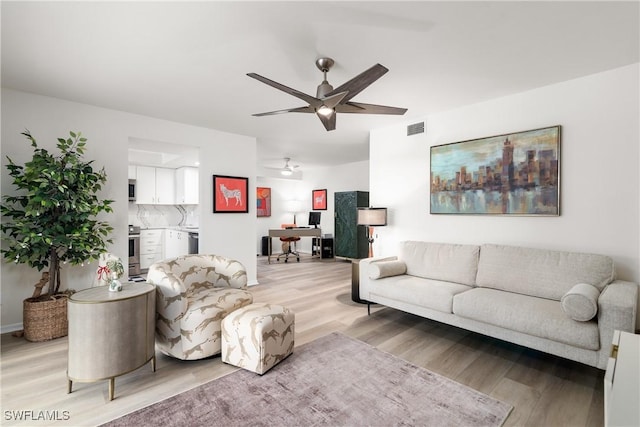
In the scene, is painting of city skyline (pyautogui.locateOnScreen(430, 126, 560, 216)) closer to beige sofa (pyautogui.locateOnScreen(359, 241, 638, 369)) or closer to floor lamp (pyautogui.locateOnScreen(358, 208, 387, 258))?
beige sofa (pyautogui.locateOnScreen(359, 241, 638, 369))

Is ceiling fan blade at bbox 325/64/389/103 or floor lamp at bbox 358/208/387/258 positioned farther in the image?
floor lamp at bbox 358/208/387/258

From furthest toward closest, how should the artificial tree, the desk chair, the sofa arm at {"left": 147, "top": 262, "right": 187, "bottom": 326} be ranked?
the desk chair < the artificial tree < the sofa arm at {"left": 147, "top": 262, "right": 187, "bottom": 326}

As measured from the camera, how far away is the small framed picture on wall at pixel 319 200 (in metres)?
8.59

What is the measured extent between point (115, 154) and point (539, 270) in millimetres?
4876

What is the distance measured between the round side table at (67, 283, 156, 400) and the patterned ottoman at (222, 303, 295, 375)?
668mm

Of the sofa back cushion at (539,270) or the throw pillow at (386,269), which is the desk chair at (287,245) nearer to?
the throw pillow at (386,269)

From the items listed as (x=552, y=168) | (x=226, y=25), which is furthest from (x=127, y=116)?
(x=552, y=168)

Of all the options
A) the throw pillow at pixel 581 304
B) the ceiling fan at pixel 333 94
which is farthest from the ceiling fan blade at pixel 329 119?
the throw pillow at pixel 581 304

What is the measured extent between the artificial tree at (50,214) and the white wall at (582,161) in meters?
4.13

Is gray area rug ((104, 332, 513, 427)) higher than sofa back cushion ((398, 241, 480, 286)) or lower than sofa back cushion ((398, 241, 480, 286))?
lower

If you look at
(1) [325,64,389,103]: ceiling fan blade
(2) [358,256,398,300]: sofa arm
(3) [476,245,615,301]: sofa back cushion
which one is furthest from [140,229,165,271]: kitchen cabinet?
(3) [476,245,615,301]: sofa back cushion

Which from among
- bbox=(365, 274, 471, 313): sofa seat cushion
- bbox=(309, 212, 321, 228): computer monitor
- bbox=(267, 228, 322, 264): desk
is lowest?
bbox=(365, 274, 471, 313): sofa seat cushion

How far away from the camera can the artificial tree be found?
2779mm

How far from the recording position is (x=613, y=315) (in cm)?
195
